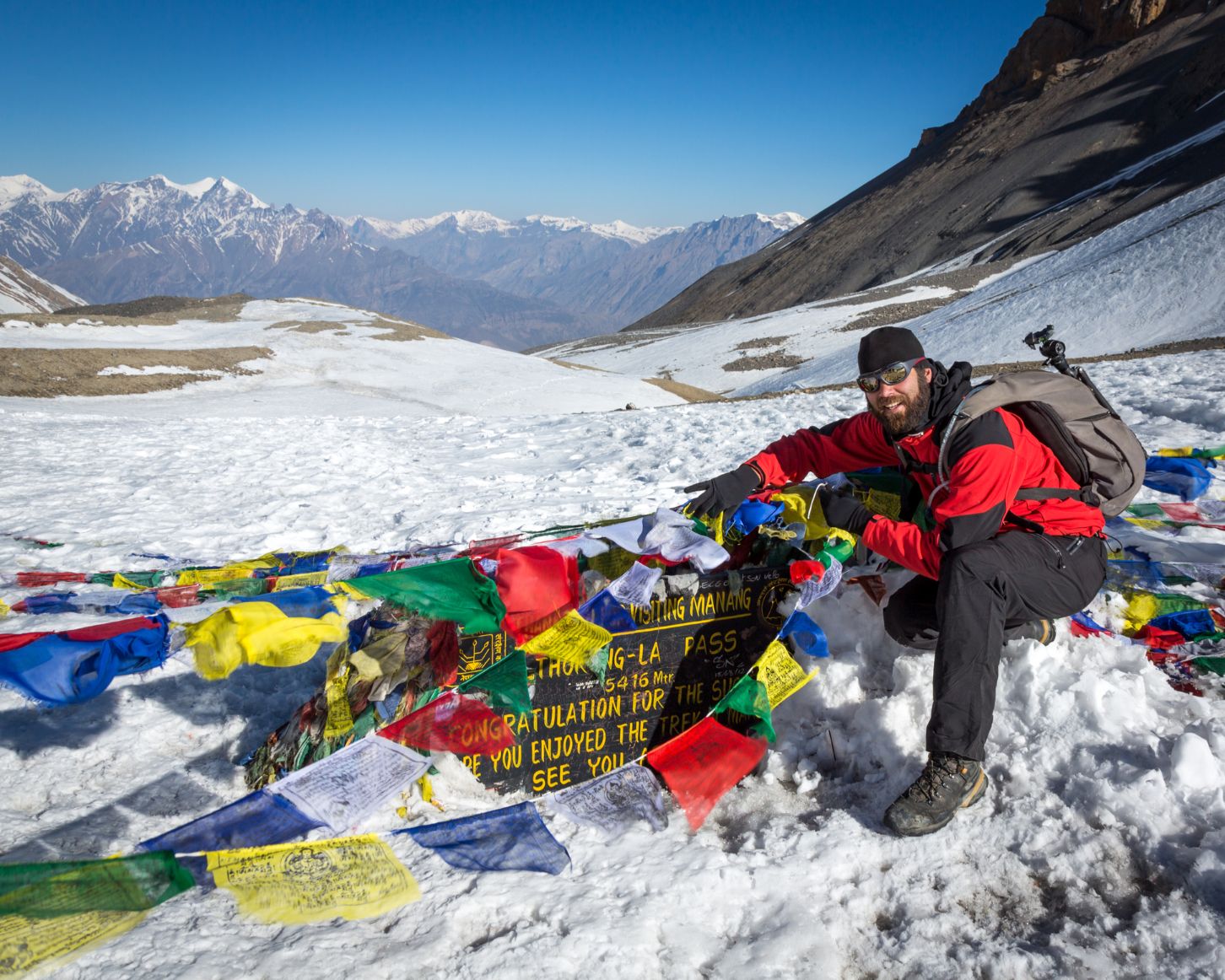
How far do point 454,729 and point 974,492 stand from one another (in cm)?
219

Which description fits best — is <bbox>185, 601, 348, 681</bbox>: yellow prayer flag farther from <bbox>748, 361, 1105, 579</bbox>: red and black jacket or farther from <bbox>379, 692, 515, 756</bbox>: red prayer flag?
<bbox>748, 361, 1105, 579</bbox>: red and black jacket

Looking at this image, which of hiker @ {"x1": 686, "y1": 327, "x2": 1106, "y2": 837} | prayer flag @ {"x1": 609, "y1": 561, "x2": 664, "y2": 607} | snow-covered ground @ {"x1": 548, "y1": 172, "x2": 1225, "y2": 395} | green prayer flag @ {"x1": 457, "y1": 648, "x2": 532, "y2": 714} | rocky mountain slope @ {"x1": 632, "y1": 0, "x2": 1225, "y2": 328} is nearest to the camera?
hiker @ {"x1": 686, "y1": 327, "x2": 1106, "y2": 837}

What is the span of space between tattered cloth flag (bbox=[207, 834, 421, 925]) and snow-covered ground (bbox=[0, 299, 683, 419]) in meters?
14.8

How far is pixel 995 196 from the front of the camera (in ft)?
246

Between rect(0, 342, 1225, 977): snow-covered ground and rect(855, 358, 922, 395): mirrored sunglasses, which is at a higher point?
rect(855, 358, 922, 395): mirrored sunglasses

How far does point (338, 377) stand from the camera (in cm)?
2466

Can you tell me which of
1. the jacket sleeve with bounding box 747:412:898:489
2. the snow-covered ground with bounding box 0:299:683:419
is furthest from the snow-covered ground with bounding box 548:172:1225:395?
the jacket sleeve with bounding box 747:412:898:489

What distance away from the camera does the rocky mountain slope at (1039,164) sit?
59656 millimetres

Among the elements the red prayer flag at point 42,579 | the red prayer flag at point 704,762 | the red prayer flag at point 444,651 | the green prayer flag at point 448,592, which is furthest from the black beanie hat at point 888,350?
the red prayer flag at point 42,579

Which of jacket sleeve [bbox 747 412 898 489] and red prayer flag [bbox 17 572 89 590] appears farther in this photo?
red prayer flag [bbox 17 572 89 590]

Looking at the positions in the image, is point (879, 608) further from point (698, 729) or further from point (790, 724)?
point (698, 729)

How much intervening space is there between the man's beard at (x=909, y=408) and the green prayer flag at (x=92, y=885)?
300cm

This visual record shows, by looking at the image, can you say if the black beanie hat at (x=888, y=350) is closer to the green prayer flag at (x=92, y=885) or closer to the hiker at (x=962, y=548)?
the hiker at (x=962, y=548)

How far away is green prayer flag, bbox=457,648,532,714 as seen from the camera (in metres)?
2.84
